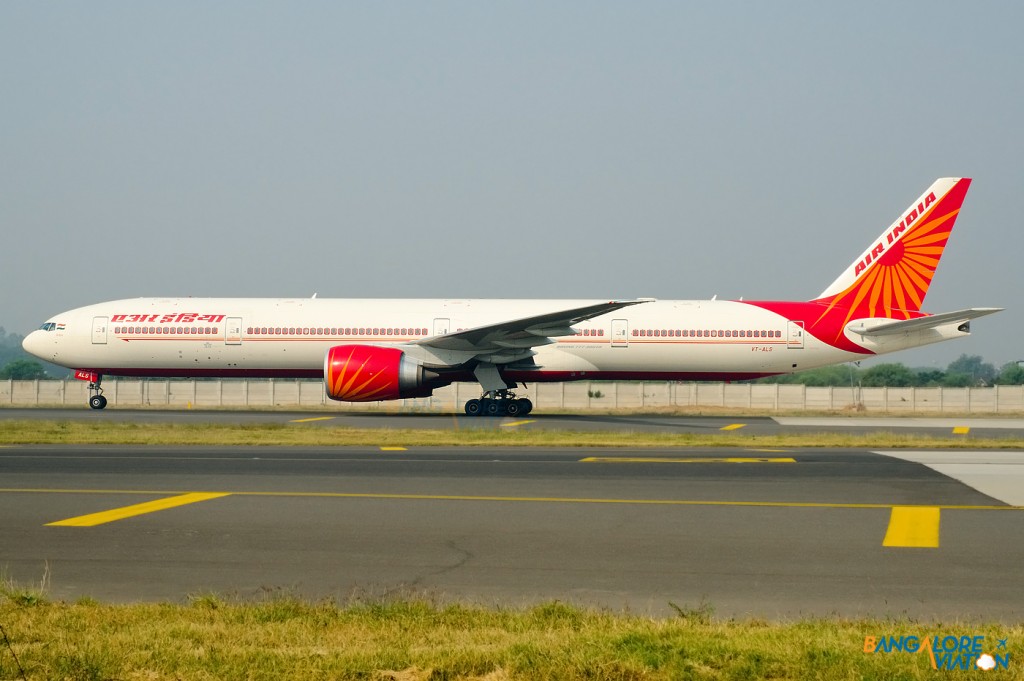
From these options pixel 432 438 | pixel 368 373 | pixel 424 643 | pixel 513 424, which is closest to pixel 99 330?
pixel 368 373

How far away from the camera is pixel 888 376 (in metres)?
96.1

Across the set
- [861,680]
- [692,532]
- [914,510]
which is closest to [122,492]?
[692,532]

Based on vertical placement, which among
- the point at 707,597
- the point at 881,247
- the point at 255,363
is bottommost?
the point at 707,597

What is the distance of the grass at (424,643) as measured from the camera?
5.29 meters

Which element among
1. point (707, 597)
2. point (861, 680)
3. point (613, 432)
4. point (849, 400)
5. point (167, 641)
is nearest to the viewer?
point (861, 680)

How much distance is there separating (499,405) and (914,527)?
22949 millimetres

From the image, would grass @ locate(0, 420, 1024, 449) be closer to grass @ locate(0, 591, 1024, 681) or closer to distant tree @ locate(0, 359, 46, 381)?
grass @ locate(0, 591, 1024, 681)

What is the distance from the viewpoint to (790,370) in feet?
113

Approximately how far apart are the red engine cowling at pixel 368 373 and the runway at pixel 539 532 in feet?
43.6

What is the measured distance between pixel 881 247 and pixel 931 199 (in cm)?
226

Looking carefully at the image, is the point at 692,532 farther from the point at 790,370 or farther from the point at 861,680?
the point at 790,370

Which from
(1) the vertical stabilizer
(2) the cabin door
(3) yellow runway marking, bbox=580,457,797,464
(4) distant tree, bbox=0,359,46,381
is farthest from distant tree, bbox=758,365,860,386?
(3) yellow runway marking, bbox=580,457,797,464

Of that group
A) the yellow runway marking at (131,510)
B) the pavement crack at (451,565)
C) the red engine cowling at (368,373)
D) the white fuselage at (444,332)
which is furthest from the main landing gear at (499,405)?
the pavement crack at (451,565)

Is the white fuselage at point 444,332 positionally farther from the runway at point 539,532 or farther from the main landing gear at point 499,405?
the runway at point 539,532
